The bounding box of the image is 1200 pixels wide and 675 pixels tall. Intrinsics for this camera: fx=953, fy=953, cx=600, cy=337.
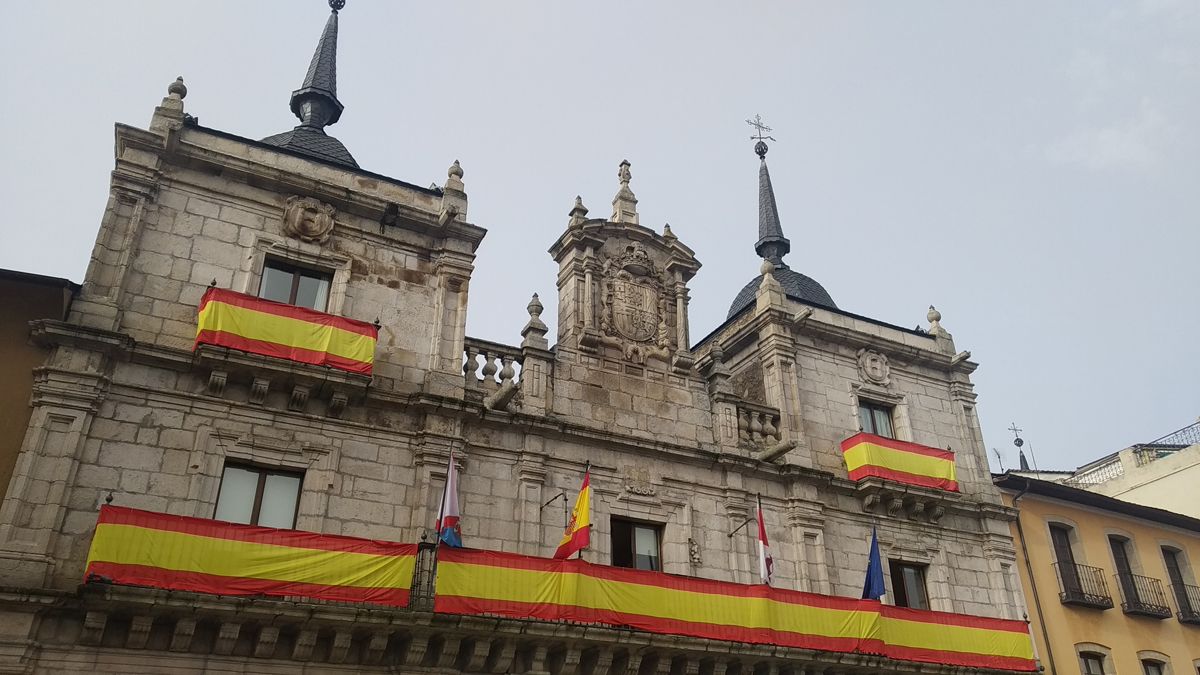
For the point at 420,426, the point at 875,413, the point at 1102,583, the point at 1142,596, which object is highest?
the point at 875,413

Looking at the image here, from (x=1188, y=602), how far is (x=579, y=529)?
19.0 meters

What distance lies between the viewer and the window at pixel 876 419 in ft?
76.3

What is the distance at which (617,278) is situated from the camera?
21.1m

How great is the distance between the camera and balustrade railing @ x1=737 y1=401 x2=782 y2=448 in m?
20.9

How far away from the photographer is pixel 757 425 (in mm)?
21203

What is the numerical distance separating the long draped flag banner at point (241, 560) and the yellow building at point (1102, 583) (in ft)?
51.5

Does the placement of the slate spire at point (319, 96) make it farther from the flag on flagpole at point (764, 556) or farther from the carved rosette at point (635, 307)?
the flag on flagpole at point (764, 556)

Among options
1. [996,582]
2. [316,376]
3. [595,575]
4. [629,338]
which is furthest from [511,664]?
[996,582]

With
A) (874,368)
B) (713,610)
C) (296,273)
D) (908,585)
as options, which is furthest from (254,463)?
(874,368)

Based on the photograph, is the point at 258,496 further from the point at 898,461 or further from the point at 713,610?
the point at 898,461

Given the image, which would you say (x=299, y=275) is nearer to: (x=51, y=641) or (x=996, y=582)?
(x=51, y=641)

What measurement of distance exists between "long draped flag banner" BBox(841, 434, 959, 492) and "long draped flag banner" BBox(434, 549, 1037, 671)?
3.15 meters

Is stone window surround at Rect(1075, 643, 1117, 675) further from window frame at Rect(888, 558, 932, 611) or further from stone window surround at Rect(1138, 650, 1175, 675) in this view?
window frame at Rect(888, 558, 932, 611)

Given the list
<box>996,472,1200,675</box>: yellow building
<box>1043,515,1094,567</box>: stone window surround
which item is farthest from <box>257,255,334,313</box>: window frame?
<box>1043,515,1094,567</box>: stone window surround
